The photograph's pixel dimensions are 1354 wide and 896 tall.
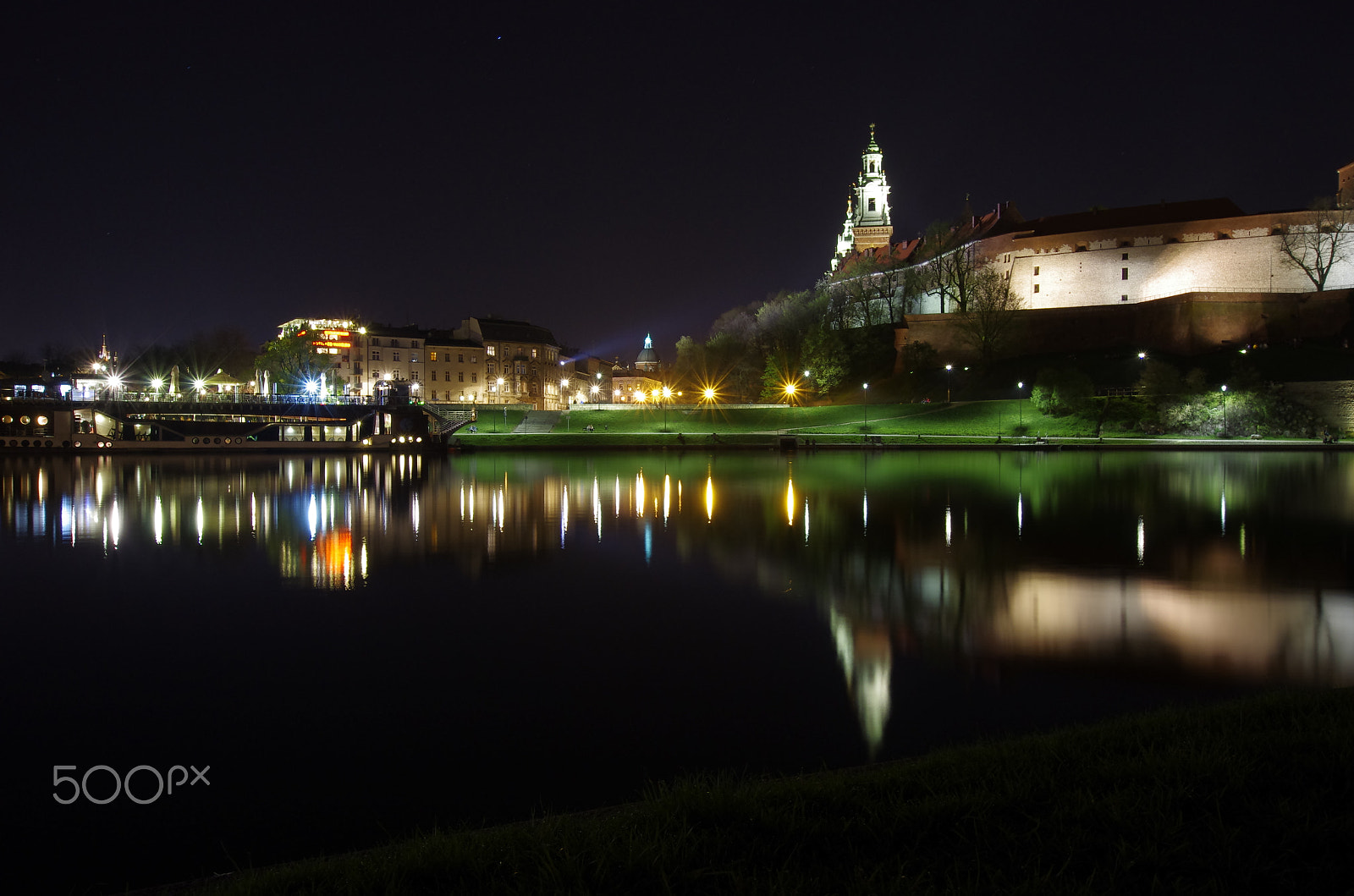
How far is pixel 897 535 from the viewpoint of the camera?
15445 millimetres

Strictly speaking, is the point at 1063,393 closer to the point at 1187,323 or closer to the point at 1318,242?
the point at 1187,323

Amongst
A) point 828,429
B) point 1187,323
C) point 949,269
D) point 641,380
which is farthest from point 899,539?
point 641,380

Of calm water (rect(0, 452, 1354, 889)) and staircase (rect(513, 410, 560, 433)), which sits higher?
staircase (rect(513, 410, 560, 433))

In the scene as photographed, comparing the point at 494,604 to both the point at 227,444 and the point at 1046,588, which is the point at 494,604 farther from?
the point at 227,444

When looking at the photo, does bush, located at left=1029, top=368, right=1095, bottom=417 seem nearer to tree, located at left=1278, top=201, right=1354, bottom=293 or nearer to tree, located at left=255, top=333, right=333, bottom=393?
tree, located at left=1278, top=201, right=1354, bottom=293

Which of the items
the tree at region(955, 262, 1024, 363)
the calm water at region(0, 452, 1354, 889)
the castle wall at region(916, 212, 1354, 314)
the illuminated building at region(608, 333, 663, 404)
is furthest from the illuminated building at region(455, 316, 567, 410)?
the calm water at region(0, 452, 1354, 889)

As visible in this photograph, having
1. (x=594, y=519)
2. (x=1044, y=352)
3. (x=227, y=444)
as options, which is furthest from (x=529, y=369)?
(x=594, y=519)

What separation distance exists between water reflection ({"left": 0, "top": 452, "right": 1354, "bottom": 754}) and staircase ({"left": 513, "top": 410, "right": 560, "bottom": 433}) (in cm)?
2778

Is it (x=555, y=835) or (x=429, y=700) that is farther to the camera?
(x=429, y=700)

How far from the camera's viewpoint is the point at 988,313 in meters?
63.7

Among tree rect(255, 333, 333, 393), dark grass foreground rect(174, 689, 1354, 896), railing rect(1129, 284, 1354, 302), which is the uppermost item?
railing rect(1129, 284, 1354, 302)

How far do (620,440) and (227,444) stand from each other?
86.0ft

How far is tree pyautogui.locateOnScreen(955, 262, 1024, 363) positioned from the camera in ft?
209

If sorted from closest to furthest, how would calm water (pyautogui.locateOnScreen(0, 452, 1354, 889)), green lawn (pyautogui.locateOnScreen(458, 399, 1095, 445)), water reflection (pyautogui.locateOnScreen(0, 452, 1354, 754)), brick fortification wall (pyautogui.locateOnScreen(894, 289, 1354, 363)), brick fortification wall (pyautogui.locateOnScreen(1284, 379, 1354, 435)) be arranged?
calm water (pyautogui.locateOnScreen(0, 452, 1354, 889))
water reflection (pyautogui.locateOnScreen(0, 452, 1354, 754))
brick fortification wall (pyautogui.locateOnScreen(1284, 379, 1354, 435))
green lawn (pyautogui.locateOnScreen(458, 399, 1095, 445))
brick fortification wall (pyautogui.locateOnScreen(894, 289, 1354, 363))
